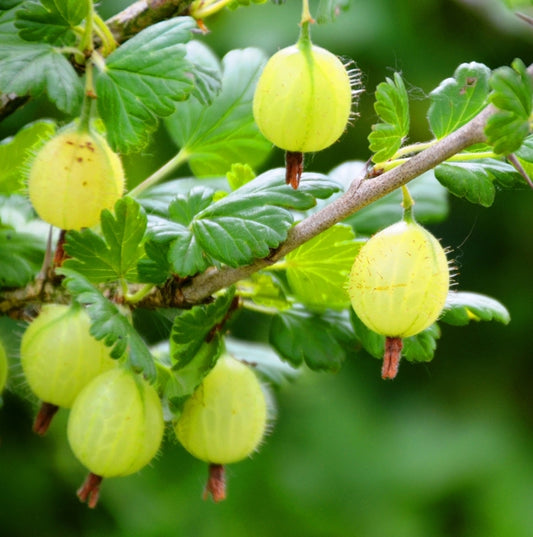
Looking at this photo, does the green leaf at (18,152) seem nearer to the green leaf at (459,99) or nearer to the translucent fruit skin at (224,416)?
the translucent fruit skin at (224,416)

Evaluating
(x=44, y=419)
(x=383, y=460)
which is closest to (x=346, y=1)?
(x=44, y=419)

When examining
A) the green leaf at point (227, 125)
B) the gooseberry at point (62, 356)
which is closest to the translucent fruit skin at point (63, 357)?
the gooseberry at point (62, 356)

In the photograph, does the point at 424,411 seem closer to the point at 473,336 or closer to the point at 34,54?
the point at 473,336

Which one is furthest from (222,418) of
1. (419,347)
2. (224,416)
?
(419,347)

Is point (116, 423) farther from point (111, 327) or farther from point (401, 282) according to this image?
point (401, 282)

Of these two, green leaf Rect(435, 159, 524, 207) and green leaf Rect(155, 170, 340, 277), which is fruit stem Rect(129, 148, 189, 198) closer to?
green leaf Rect(155, 170, 340, 277)
